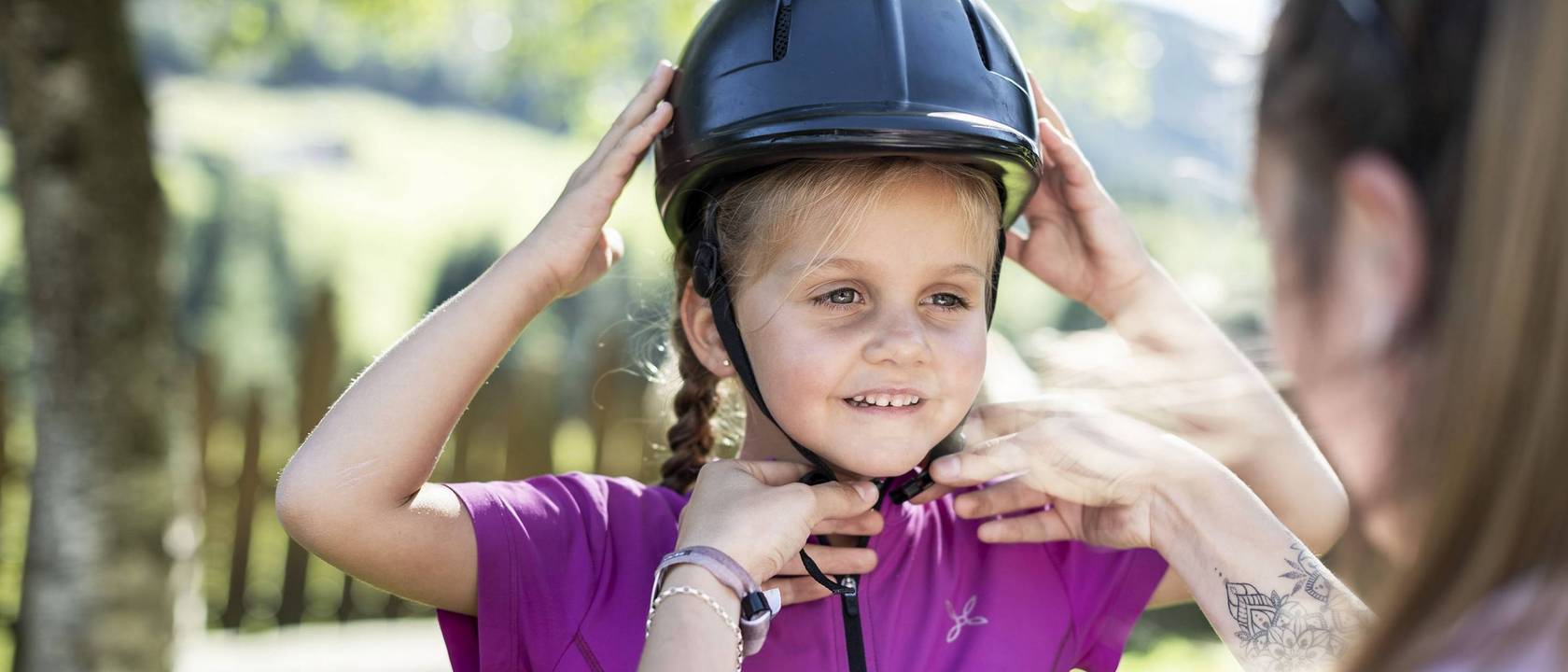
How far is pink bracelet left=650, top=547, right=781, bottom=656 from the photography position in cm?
219

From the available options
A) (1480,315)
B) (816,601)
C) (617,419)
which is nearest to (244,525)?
(617,419)

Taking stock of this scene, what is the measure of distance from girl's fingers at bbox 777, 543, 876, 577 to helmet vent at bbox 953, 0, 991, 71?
1.05 metres

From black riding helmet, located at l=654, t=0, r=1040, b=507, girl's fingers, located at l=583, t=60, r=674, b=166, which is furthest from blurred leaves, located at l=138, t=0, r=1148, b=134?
black riding helmet, located at l=654, t=0, r=1040, b=507

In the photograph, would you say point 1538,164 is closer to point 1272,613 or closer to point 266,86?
point 1272,613

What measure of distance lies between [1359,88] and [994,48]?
147cm

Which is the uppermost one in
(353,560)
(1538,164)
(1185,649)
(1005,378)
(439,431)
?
(1538,164)

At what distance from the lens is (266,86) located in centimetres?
1703

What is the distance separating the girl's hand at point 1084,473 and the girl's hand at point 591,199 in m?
0.83

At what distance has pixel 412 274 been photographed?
10.5 meters

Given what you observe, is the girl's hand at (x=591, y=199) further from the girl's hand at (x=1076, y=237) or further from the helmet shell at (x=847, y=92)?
the girl's hand at (x=1076, y=237)

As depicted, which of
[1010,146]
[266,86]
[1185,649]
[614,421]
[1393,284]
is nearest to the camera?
[1393,284]

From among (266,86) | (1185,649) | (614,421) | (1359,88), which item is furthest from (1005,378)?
(266,86)

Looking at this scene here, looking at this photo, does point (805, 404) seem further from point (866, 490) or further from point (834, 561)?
point (834, 561)

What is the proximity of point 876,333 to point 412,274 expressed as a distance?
8.69m
